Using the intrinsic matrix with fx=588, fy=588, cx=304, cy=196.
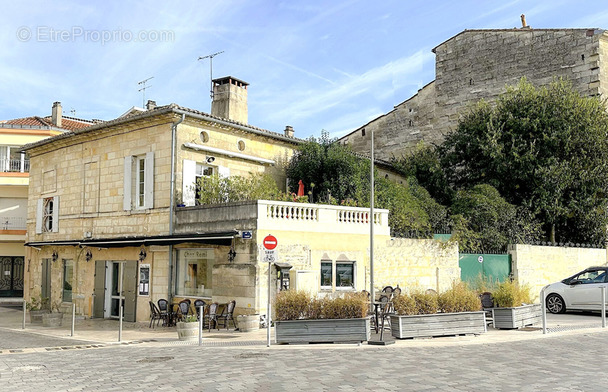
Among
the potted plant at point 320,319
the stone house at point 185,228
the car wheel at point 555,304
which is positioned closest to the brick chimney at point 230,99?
the stone house at point 185,228

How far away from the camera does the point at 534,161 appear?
82.8 ft

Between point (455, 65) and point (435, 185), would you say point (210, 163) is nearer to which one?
point (435, 185)

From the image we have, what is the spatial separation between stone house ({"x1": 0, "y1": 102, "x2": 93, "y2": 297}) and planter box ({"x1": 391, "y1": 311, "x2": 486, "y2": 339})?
25597 millimetres

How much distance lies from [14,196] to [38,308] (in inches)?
497

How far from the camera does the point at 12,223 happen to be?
1284 inches

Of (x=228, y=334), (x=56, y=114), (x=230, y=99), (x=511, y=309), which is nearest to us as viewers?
(x=511, y=309)

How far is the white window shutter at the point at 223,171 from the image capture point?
792 inches

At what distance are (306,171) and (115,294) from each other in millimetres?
8305

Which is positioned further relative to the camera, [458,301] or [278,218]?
[278,218]

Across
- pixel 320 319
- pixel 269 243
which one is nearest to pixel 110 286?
pixel 269 243

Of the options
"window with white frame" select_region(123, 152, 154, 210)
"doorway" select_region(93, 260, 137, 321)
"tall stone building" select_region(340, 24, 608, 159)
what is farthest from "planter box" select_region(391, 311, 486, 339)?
"tall stone building" select_region(340, 24, 608, 159)

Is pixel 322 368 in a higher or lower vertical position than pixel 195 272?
lower

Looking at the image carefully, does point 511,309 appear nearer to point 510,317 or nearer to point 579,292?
point 510,317

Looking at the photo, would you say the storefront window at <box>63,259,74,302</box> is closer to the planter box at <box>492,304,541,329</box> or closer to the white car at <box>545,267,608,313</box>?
the planter box at <box>492,304,541,329</box>
